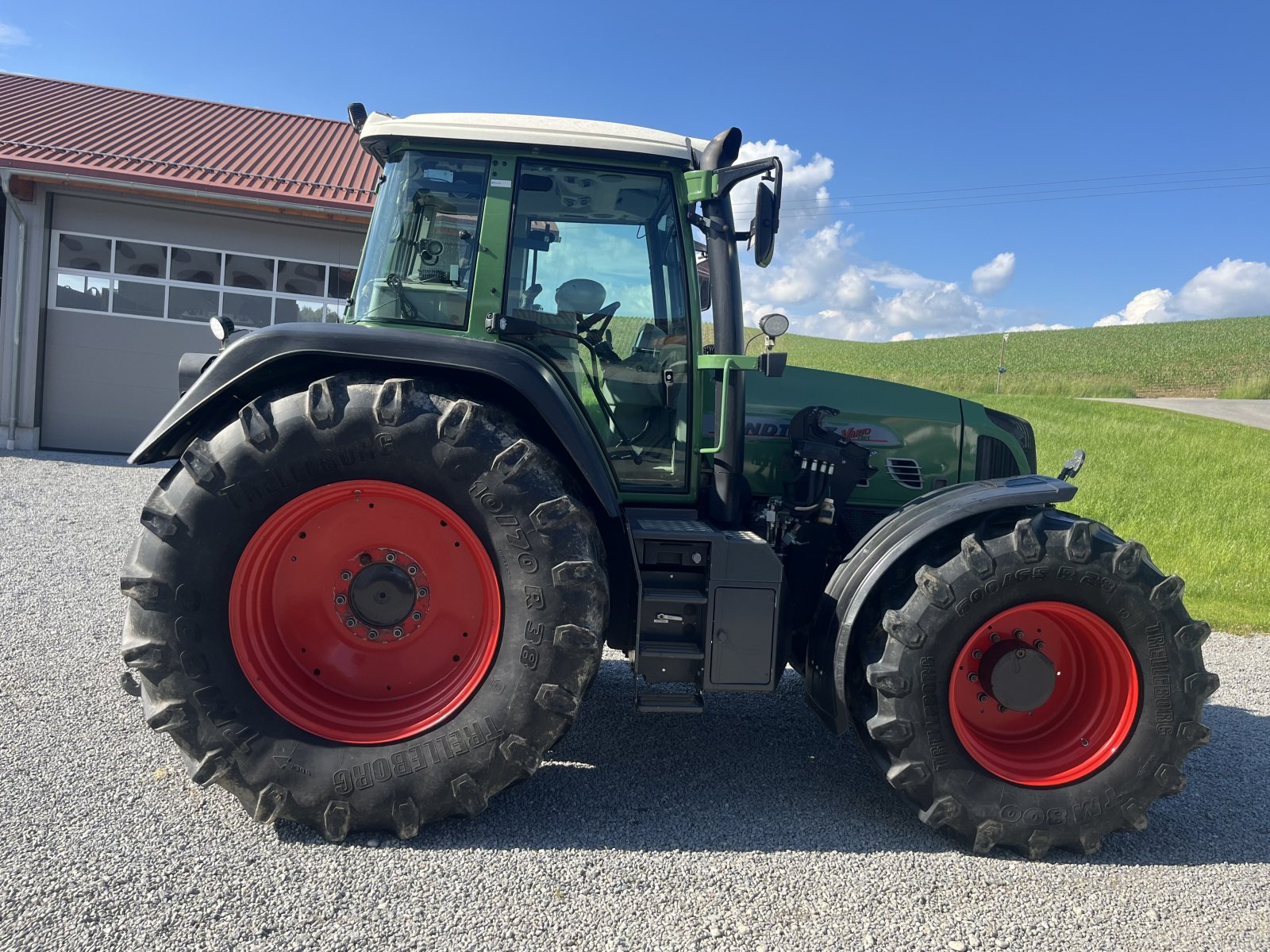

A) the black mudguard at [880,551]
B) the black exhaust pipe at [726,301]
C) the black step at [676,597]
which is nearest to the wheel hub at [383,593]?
the black step at [676,597]

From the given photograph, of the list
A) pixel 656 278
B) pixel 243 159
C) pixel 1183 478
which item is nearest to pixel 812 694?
pixel 656 278

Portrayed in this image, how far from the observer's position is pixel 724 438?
312 cm

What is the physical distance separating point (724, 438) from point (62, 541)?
222 inches

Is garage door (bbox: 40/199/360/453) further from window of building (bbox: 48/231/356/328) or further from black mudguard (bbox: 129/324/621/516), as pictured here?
black mudguard (bbox: 129/324/621/516)

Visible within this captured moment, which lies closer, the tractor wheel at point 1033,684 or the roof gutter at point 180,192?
the tractor wheel at point 1033,684

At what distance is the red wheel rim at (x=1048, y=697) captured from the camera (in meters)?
2.91

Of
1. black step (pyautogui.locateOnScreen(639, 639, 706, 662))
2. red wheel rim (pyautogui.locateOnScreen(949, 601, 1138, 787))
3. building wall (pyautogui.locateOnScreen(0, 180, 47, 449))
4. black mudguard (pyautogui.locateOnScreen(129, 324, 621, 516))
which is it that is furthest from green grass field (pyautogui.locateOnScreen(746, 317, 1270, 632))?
building wall (pyautogui.locateOnScreen(0, 180, 47, 449))

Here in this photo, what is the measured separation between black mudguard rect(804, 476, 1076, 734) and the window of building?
29.2ft

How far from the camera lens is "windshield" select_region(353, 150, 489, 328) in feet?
9.99

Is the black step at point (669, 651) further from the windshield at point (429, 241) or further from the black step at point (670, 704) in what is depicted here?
the windshield at point (429, 241)

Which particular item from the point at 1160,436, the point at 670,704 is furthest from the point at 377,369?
the point at 1160,436

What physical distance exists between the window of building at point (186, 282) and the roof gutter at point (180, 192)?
28.2 inches

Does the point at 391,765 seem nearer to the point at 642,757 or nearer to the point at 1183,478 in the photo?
the point at 642,757

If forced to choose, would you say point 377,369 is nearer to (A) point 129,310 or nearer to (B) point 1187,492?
(A) point 129,310
